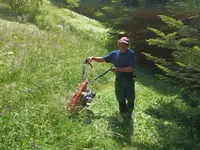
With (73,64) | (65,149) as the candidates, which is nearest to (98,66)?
(73,64)

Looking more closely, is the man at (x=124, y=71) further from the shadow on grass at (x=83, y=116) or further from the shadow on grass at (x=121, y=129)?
the shadow on grass at (x=83, y=116)

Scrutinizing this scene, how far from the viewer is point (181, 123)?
5.89 meters

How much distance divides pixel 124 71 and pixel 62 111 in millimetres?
1375

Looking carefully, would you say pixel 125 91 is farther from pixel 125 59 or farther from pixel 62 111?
pixel 62 111

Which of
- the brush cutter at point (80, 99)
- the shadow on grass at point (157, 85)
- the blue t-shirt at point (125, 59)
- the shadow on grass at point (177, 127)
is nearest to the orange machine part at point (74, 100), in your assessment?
the brush cutter at point (80, 99)

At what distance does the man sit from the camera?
5012 millimetres

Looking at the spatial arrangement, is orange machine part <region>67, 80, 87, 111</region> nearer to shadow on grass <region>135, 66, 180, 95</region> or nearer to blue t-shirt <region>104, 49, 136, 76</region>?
blue t-shirt <region>104, 49, 136, 76</region>

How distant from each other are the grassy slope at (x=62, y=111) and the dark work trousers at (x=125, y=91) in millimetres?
249

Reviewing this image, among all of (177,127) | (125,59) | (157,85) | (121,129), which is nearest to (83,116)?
(121,129)

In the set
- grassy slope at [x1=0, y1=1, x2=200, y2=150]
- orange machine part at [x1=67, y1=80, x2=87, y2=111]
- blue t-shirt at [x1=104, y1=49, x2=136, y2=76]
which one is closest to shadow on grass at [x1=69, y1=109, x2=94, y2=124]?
grassy slope at [x1=0, y1=1, x2=200, y2=150]

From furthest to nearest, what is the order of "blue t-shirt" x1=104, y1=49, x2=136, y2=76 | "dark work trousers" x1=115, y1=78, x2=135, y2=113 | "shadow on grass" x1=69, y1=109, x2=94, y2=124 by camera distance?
1. "dark work trousers" x1=115, y1=78, x2=135, y2=113
2. "blue t-shirt" x1=104, y1=49, x2=136, y2=76
3. "shadow on grass" x1=69, y1=109, x2=94, y2=124

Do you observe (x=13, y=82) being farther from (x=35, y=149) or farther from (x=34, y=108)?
(x=35, y=149)

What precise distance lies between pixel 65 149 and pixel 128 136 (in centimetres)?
142

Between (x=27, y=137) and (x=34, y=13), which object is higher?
(x=34, y=13)
